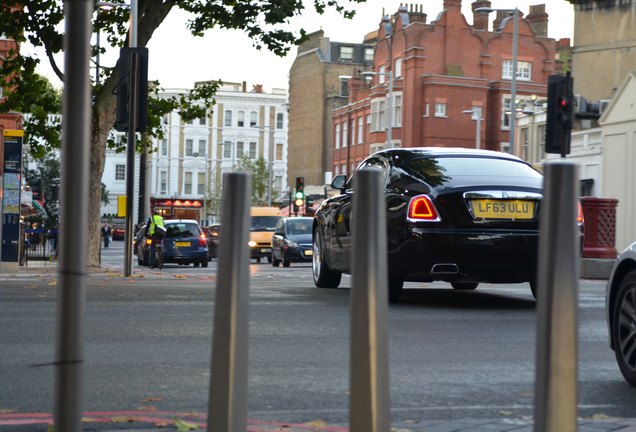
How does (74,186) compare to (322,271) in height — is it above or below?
above

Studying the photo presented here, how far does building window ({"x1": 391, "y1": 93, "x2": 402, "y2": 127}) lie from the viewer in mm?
63688

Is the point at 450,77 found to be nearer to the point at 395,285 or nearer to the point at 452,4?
the point at 452,4

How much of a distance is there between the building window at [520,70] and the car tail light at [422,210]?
5909 centimetres

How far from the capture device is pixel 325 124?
83.2m

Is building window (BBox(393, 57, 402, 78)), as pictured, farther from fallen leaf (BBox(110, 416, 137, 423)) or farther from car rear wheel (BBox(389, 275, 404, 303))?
fallen leaf (BBox(110, 416, 137, 423))

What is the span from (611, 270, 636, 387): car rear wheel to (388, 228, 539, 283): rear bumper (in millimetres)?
3344

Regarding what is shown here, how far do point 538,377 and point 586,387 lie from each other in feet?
9.13

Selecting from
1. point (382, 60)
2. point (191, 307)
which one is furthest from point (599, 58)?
point (191, 307)

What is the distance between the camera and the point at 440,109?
2422 inches

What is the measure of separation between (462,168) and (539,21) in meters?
67.4

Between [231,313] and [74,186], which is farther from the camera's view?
[231,313]

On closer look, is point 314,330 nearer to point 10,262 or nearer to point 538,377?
point 538,377

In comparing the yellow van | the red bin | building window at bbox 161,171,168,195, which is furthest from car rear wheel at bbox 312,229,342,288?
building window at bbox 161,171,168,195

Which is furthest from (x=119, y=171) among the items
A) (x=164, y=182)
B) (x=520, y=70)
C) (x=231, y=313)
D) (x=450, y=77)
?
(x=231, y=313)
